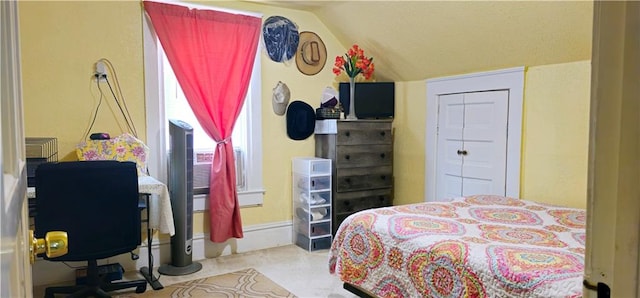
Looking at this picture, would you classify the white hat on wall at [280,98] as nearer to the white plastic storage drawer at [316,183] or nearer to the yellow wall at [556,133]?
the white plastic storage drawer at [316,183]

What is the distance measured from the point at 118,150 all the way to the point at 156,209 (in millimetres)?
537

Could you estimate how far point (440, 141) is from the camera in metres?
3.91

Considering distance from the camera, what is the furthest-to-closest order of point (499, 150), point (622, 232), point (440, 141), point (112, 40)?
point (440, 141)
point (499, 150)
point (112, 40)
point (622, 232)

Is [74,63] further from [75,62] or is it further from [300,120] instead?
[300,120]

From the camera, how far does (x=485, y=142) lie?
3521 millimetres

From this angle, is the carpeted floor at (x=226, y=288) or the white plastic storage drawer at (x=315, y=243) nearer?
the carpeted floor at (x=226, y=288)

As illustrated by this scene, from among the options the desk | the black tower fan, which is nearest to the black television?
the black tower fan

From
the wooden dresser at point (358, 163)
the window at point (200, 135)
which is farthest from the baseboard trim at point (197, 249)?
the wooden dresser at point (358, 163)

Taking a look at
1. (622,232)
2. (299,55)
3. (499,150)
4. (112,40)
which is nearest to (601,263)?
(622,232)

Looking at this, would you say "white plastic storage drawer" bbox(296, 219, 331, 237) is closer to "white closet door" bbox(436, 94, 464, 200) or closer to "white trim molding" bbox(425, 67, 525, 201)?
"white closet door" bbox(436, 94, 464, 200)

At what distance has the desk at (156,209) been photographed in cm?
274

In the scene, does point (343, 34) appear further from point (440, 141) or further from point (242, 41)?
point (440, 141)

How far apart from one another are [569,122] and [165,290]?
3115mm

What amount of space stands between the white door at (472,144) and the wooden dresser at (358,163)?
510mm
